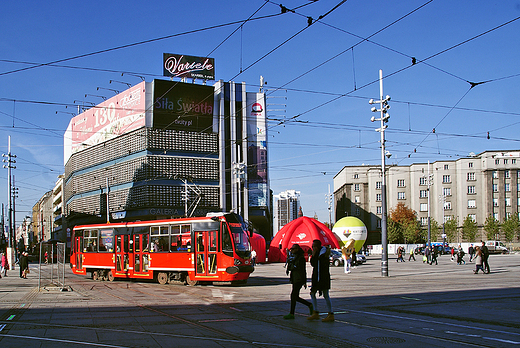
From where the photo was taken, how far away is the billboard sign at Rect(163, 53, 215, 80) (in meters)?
63.5

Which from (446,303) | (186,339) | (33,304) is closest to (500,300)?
(446,303)

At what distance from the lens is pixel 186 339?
8.70 m

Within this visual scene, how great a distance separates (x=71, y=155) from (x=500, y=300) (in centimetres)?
7292

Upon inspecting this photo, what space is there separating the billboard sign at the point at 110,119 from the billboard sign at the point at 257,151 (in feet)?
47.4

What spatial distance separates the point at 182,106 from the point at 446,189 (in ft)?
186

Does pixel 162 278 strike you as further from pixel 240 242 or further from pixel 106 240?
pixel 106 240

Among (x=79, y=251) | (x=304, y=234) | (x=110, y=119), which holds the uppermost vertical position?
(x=110, y=119)

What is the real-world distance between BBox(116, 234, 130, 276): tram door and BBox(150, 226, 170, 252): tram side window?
2.03 meters

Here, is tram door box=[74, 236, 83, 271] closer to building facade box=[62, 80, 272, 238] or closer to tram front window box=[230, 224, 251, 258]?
tram front window box=[230, 224, 251, 258]

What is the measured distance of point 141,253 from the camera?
24.0 metres

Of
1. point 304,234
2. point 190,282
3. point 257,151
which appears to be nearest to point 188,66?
point 257,151

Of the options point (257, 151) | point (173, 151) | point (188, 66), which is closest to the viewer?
point (173, 151)

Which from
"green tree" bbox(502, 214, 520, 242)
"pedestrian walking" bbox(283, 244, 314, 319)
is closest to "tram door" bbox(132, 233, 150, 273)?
"pedestrian walking" bbox(283, 244, 314, 319)

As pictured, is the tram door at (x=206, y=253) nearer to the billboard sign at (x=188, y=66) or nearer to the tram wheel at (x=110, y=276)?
the tram wheel at (x=110, y=276)
